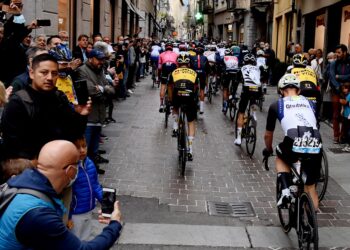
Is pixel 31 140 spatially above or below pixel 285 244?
above

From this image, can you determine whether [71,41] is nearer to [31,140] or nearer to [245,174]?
[245,174]

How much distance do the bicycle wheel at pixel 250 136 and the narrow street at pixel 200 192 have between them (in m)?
0.14

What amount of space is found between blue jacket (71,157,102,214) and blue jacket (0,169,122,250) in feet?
3.99

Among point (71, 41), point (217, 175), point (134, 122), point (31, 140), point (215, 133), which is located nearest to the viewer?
point (31, 140)

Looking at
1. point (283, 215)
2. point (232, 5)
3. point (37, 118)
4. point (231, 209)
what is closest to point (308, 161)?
point (283, 215)

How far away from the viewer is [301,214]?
500 cm

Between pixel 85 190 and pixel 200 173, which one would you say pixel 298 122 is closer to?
pixel 85 190

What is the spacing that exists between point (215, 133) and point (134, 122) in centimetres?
227

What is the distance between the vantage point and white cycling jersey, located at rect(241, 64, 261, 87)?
994 centimetres

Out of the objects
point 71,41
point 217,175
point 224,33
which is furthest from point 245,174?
point 224,33

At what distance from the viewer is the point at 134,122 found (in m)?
13.0

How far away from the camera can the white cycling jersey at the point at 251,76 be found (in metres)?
9.94

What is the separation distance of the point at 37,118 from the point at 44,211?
2097 mm

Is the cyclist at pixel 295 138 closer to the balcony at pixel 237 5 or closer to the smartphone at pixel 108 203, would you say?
the smartphone at pixel 108 203
